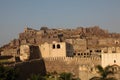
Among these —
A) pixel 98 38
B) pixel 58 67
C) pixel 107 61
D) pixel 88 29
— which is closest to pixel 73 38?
pixel 98 38

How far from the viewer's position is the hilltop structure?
41.1 m

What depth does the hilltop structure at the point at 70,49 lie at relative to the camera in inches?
1616

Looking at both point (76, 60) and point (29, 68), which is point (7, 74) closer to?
point (29, 68)

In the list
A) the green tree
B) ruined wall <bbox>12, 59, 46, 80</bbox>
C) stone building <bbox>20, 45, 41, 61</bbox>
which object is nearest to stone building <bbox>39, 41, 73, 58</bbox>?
stone building <bbox>20, 45, 41, 61</bbox>

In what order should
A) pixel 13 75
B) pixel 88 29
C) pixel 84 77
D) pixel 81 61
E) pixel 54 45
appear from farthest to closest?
pixel 88 29 < pixel 54 45 < pixel 81 61 < pixel 84 77 < pixel 13 75

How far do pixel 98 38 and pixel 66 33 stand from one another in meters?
6.38

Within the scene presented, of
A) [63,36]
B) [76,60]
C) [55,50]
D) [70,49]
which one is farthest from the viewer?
[63,36]

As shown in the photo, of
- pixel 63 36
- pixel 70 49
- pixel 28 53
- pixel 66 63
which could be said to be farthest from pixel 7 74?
pixel 63 36

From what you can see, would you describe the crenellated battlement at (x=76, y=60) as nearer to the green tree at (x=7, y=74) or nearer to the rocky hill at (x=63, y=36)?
the green tree at (x=7, y=74)

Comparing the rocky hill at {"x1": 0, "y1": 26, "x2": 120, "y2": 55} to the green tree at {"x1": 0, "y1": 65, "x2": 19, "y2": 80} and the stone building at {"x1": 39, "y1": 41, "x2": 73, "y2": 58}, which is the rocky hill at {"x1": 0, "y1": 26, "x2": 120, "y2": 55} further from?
the green tree at {"x1": 0, "y1": 65, "x2": 19, "y2": 80}

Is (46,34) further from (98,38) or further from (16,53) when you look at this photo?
(16,53)

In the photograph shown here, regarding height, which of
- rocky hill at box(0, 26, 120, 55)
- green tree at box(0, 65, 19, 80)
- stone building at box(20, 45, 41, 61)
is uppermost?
rocky hill at box(0, 26, 120, 55)

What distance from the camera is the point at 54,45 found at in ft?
161

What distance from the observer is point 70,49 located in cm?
5359
